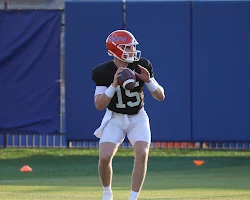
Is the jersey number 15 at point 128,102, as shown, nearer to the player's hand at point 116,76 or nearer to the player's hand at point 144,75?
the player's hand at point 144,75

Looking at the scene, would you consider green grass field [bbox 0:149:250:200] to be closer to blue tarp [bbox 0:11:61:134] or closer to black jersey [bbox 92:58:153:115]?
blue tarp [bbox 0:11:61:134]

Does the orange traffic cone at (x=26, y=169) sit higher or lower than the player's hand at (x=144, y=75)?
lower

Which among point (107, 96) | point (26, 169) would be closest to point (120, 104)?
point (107, 96)

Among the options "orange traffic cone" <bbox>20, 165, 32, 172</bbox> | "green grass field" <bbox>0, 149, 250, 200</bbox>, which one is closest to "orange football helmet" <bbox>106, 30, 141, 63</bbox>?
"green grass field" <bbox>0, 149, 250, 200</bbox>

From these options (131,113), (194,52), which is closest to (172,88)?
(194,52)

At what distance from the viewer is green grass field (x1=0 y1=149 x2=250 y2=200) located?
34.3ft

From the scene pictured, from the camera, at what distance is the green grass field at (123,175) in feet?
34.3

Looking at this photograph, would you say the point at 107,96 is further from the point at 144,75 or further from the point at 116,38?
the point at 116,38

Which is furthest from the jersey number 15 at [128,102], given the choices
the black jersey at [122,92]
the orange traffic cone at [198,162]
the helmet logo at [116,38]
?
the orange traffic cone at [198,162]

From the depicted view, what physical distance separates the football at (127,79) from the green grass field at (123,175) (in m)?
2.00

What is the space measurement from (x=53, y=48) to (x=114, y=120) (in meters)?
8.29

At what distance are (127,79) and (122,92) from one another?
1.28 feet

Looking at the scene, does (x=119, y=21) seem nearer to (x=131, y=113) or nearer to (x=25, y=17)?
(x=25, y=17)

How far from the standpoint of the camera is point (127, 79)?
8.14 metres
